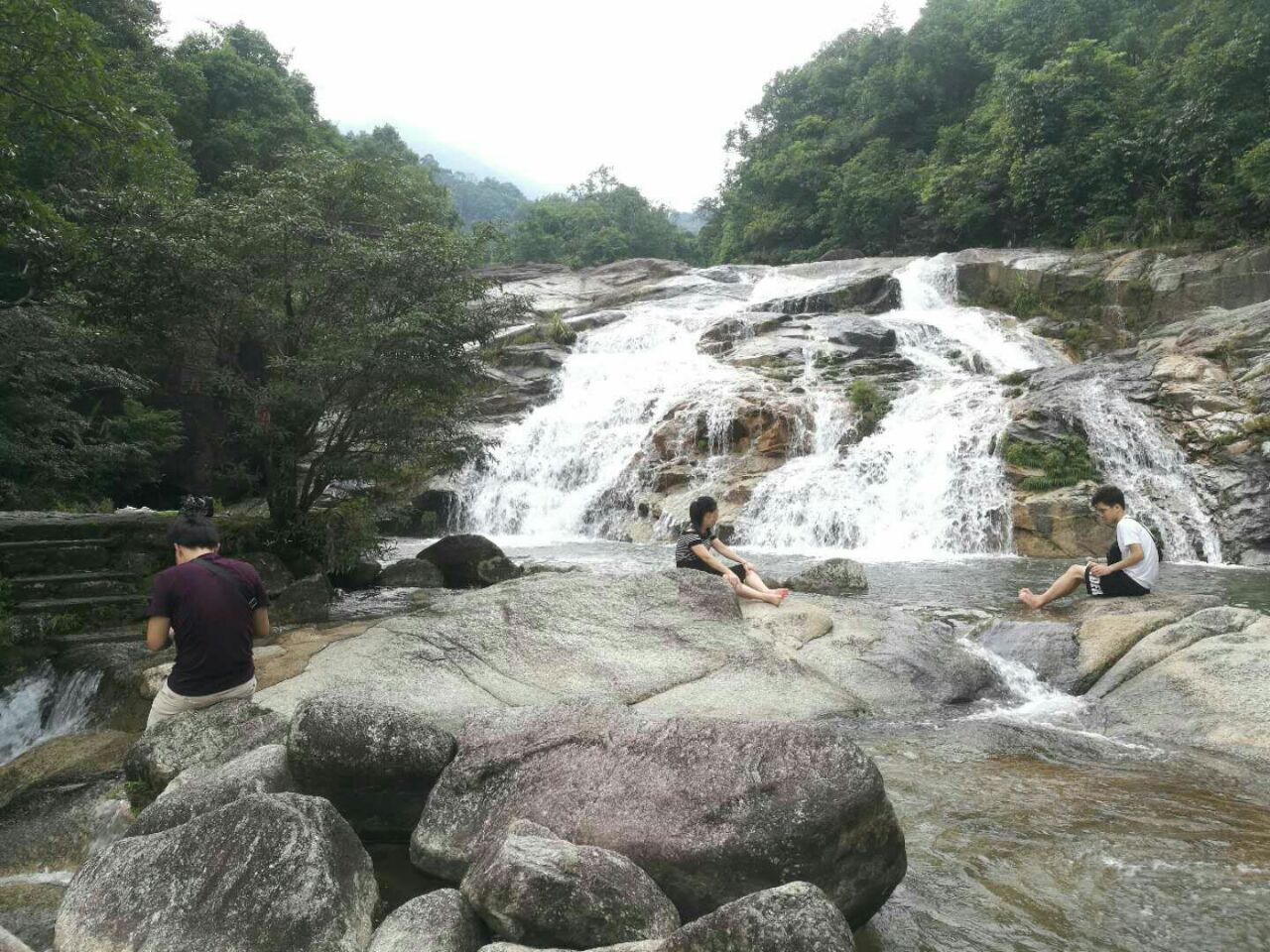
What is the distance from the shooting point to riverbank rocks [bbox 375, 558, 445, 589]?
1184 centimetres

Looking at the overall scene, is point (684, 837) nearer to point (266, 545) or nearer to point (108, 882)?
point (108, 882)

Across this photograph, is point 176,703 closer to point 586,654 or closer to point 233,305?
point 586,654

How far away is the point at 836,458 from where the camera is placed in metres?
16.9

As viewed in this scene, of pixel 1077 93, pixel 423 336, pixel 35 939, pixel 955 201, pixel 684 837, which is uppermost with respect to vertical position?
pixel 1077 93

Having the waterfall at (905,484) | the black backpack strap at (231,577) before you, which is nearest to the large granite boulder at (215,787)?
the black backpack strap at (231,577)

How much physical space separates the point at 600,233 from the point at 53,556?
4668 cm

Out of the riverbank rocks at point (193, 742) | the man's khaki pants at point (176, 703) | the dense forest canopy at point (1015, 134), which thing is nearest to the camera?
the riverbank rocks at point (193, 742)

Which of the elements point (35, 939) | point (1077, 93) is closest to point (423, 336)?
point (35, 939)

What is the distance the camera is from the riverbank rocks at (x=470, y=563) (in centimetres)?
1215

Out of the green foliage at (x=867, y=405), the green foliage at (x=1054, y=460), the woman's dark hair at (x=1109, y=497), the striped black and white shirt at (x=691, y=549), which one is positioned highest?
the green foliage at (x=867, y=405)

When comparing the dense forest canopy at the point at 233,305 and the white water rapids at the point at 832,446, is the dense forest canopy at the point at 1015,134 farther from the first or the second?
the dense forest canopy at the point at 233,305

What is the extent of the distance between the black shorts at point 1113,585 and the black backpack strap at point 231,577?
7.14 metres

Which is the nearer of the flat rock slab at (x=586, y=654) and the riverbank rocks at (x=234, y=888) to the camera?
the riverbank rocks at (x=234, y=888)

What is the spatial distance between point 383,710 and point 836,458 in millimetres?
14138
